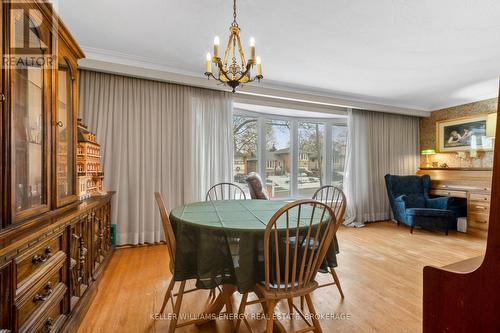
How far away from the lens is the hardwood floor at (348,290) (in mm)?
1775

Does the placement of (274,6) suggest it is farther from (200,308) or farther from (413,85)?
(413,85)

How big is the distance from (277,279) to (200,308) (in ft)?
3.18

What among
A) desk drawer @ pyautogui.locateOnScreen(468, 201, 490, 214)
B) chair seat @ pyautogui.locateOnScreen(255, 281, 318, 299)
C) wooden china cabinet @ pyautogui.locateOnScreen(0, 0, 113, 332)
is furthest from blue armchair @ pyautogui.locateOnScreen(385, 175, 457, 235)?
wooden china cabinet @ pyautogui.locateOnScreen(0, 0, 113, 332)

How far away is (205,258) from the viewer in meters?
1.47

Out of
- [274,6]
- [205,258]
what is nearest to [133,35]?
[274,6]

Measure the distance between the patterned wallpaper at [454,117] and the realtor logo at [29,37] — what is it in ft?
20.1

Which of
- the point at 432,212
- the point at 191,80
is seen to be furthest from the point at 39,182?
the point at 432,212

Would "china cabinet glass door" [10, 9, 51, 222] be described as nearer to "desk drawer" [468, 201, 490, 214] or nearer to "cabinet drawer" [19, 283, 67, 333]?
"cabinet drawer" [19, 283, 67, 333]

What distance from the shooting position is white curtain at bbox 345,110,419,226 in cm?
498

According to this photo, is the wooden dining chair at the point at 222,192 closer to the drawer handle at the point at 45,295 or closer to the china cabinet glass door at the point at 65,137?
the china cabinet glass door at the point at 65,137

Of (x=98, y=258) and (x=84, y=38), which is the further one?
(x=84, y=38)

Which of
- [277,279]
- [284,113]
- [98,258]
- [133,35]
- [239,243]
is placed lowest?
[98,258]

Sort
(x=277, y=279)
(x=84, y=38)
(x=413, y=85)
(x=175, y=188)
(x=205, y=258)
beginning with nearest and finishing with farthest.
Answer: (x=277, y=279) < (x=205, y=258) < (x=84, y=38) < (x=175, y=188) < (x=413, y=85)

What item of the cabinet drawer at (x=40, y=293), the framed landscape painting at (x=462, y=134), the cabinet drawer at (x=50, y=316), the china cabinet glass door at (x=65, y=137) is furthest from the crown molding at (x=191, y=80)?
the cabinet drawer at (x=50, y=316)
